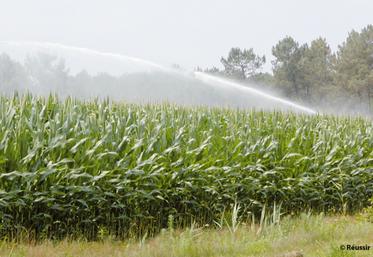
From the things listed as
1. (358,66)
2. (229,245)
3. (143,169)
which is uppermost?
(358,66)

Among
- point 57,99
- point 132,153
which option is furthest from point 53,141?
point 57,99

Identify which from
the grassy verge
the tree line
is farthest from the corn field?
the tree line

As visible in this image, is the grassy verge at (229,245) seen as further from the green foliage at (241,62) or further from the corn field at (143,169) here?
the green foliage at (241,62)

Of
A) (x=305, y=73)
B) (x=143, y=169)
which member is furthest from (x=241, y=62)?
(x=143, y=169)

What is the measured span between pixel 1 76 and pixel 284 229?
141ft

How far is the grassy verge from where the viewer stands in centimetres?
498

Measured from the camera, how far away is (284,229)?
645cm

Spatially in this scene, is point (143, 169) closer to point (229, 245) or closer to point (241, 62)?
point (229, 245)

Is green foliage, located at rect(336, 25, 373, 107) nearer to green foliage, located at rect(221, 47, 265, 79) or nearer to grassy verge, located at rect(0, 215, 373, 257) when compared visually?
green foliage, located at rect(221, 47, 265, 79)

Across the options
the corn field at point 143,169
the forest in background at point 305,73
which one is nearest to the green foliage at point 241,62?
the forest in background at point 305,73

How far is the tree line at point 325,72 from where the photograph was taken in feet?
178

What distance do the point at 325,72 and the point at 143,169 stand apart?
187 feet

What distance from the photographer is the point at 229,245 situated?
5.32 meters

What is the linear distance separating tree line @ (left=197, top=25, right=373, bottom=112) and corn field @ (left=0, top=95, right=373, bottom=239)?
4312cm
